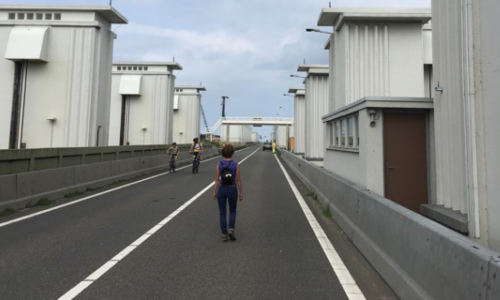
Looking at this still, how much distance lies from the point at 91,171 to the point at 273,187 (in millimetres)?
7109

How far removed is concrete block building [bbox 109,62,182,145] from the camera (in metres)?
32.0

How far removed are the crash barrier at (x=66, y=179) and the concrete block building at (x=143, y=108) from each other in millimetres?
12567

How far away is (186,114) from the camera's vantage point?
45000 mm

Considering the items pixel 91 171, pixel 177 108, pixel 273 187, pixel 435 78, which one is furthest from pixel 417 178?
pixel 177 108

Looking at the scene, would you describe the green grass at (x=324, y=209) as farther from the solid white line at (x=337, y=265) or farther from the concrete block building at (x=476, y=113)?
the concrete block building at (x=476, y=113)

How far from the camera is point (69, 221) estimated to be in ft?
25.9

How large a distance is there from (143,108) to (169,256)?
28.7 m

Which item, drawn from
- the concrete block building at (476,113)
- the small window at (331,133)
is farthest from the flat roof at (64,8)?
the concrete block building at (476,113)

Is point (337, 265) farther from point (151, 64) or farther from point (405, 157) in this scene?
point (151, 64)

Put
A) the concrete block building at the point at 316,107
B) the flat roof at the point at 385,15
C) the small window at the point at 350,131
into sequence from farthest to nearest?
the concrete block building at the point at 316,107, the flat roof at the point at 385,15, the small window at the point at 350,131

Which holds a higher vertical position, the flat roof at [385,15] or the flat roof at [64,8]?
the flat roof at [64,8]

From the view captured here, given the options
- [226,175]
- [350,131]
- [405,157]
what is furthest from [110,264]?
[350,131]

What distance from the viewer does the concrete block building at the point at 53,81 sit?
20.4 m

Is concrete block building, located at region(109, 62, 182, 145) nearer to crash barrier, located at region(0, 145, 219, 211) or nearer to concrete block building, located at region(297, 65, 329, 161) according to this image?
crash barrier, located at region(0, 145, 219, 211)
